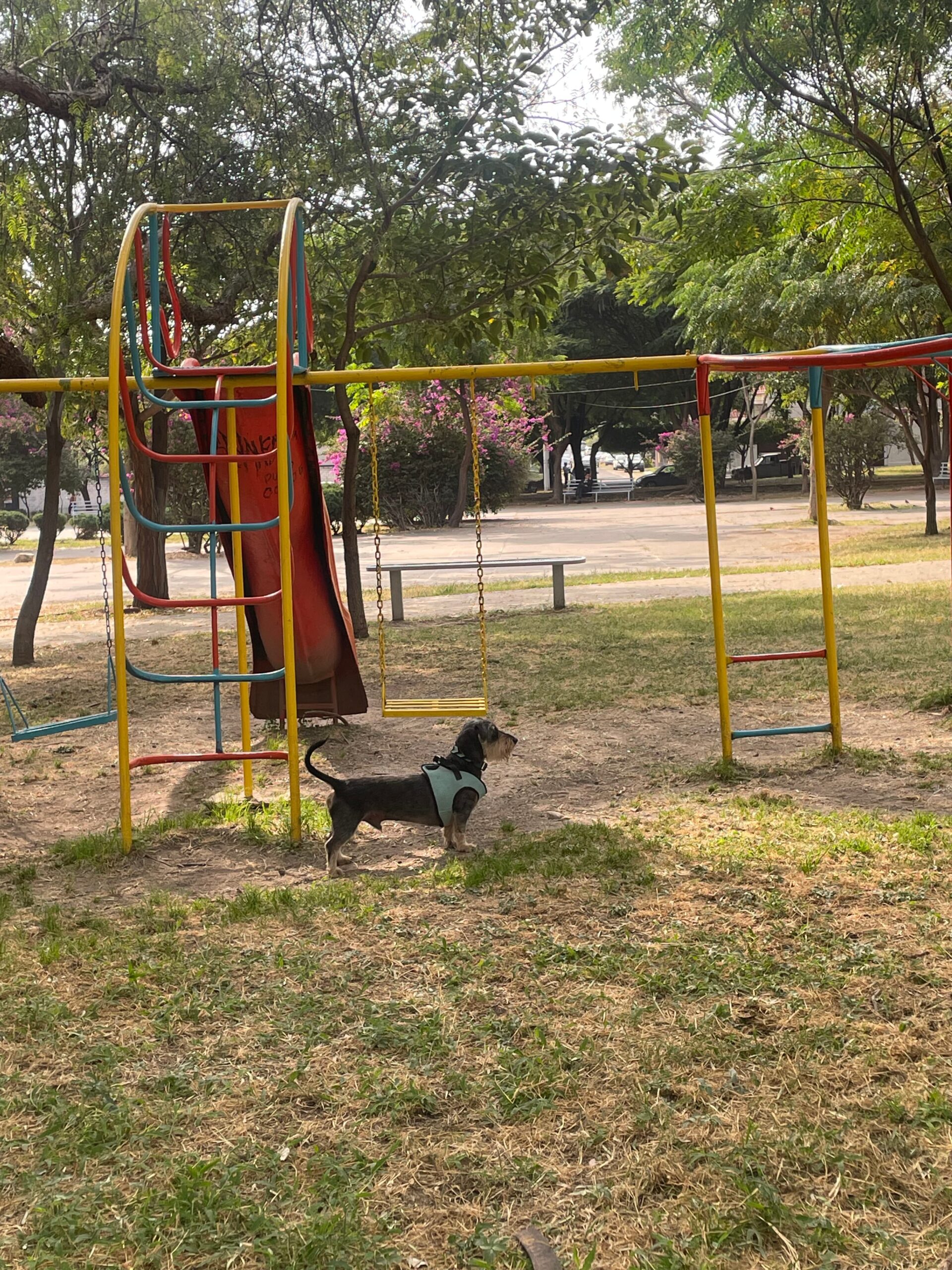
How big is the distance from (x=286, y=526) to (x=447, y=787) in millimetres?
1340

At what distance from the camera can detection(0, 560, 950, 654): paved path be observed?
46.2 ft

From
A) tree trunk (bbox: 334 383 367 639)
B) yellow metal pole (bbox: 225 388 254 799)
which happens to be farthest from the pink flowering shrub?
yellow metal pole (bbox: 225 388 254 799)

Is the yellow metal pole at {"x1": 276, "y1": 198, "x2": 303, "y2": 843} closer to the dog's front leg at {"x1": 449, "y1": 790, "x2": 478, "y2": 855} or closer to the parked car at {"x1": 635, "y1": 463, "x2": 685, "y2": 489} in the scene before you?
the dog's front leg at {"x1": 449, "y1": 790, "x2": 478, "y2": 855}

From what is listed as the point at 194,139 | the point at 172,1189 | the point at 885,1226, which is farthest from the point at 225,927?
the point at 194,139

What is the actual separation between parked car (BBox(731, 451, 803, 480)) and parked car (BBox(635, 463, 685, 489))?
2.81 m

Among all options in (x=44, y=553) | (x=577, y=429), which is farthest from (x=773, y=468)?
(x=44, y=553)

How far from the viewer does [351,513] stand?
37.7 feet

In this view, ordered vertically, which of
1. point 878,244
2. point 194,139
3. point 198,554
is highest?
point 194,139

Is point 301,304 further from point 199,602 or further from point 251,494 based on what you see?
point 199,602

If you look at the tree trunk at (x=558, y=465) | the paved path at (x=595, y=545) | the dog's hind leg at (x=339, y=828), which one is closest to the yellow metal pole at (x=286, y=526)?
the dog's hind leg at (x=339, y=828)

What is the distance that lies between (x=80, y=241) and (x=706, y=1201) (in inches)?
415

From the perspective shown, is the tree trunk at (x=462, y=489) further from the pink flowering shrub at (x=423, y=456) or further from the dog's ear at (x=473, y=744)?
the dog's ear at (x=473, y=744)

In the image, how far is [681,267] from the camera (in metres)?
12.0

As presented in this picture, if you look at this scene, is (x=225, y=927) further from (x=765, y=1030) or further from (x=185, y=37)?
(x=185, y=37)
